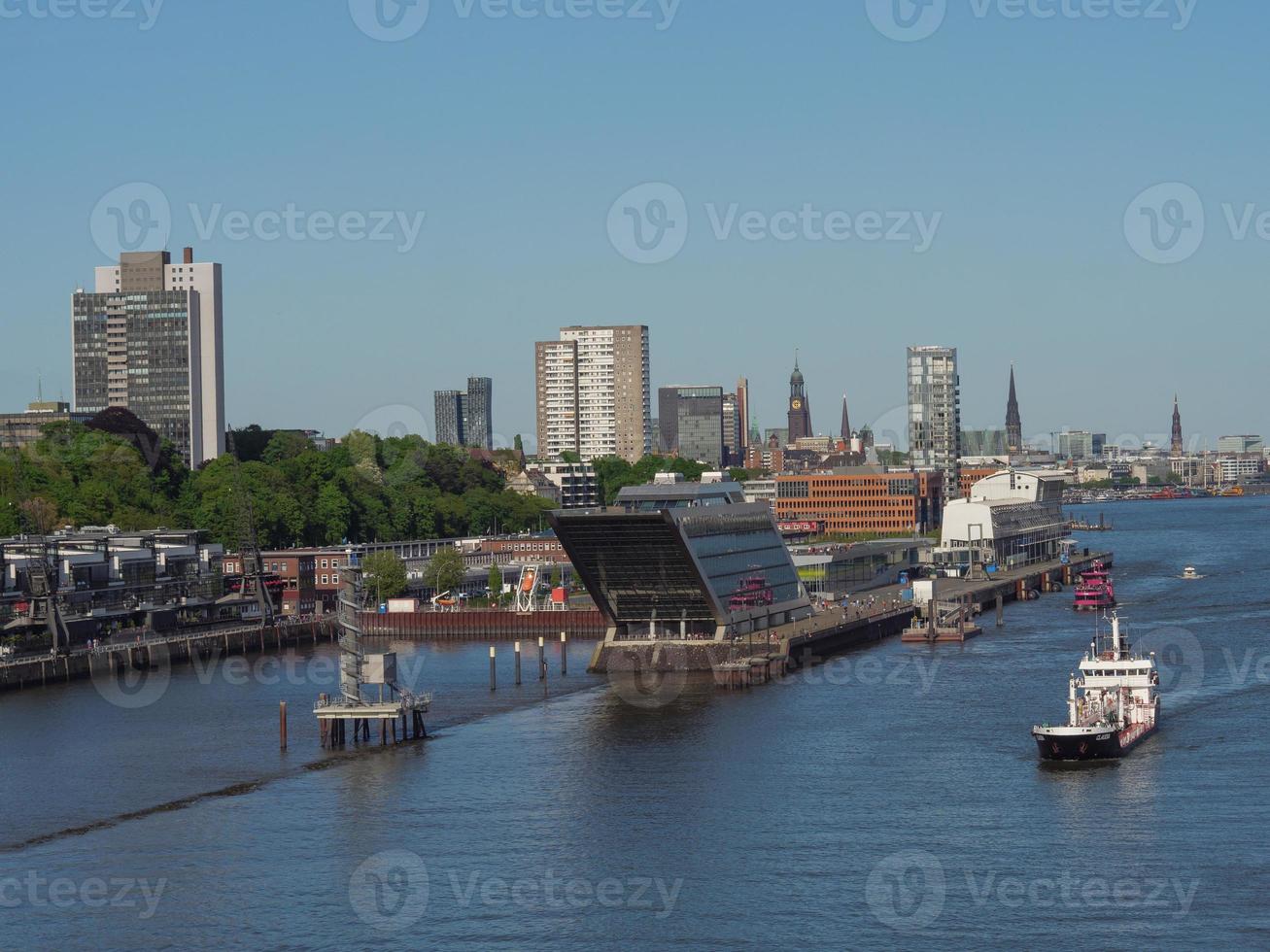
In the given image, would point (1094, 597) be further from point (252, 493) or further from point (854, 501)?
point (854, 501)

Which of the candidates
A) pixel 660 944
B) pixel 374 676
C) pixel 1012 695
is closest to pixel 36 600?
pixel 374 676

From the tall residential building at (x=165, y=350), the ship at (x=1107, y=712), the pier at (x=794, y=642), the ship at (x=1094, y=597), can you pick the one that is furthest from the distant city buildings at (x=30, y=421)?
the ship at (x=1107, y=712)

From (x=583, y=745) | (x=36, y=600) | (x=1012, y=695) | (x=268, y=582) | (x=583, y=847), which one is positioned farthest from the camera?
(x=268, y=582)

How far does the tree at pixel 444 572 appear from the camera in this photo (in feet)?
375

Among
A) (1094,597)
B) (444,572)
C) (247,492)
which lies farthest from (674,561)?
(247,492)

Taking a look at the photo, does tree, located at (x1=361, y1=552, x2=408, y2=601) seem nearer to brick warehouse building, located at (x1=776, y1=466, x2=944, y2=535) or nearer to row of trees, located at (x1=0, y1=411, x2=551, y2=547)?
row of trees, located at (x1=0, y1=411, x2=551, y2=547)

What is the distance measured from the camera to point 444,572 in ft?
376

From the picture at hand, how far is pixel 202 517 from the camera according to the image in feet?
414

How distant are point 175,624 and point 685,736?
145 feet

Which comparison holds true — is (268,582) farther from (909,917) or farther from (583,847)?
(909,917)

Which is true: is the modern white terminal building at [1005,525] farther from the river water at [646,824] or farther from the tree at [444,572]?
the river water at [646,824]

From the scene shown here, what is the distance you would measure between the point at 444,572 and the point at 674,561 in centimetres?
4188

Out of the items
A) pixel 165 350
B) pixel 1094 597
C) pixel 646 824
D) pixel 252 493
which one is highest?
pixel 165 350

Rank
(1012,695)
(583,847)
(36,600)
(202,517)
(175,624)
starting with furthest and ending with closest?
(202,517) < (175,624) < (36,600) < (1012,695) < (583,847)
